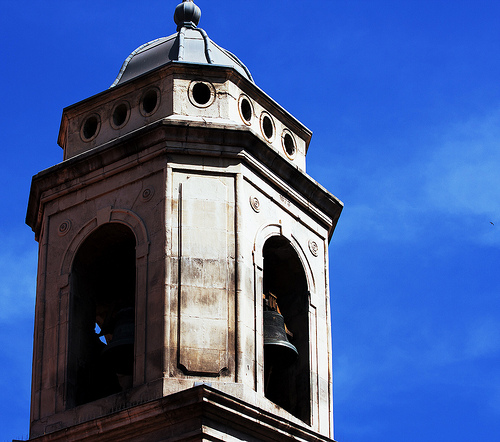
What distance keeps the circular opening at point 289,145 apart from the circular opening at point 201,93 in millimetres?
2049

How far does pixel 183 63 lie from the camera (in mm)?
34031

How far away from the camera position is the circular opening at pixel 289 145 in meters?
35.1

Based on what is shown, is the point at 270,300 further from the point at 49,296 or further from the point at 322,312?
the point at 49,296

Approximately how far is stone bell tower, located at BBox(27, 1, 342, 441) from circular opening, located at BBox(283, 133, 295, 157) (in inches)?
0.8

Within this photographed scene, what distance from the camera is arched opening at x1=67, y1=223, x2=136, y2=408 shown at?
105 ft

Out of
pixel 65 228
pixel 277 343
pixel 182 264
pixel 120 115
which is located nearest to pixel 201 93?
pixel 120 115

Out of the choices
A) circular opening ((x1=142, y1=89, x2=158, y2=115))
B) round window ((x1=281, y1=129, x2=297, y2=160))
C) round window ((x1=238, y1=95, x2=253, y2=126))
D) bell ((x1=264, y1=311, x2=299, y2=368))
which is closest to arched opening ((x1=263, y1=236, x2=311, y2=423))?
bell ((x1=264, y1=311, x2=299, y2=368))

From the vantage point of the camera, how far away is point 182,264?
31.6m

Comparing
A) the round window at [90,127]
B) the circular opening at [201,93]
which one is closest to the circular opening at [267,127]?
the circular opening at [201,93]

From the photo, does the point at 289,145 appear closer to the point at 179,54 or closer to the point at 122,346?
the point at 179,54

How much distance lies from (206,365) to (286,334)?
281 cm

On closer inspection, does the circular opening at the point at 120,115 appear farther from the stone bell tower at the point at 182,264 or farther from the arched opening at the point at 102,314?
the arched opening at the point at 102,314

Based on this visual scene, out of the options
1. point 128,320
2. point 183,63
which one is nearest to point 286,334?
point 128,320

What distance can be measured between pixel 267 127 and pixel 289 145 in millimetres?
777
